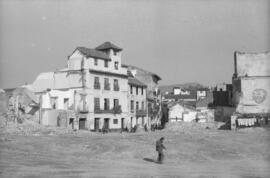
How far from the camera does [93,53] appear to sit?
182 feet

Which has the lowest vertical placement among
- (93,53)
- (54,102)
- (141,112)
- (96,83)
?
(141,112)

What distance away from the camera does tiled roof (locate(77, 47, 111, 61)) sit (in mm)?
54094

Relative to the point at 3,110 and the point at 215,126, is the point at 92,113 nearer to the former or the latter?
the point at 3,110

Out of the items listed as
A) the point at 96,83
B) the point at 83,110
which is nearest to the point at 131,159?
the point at 83,110

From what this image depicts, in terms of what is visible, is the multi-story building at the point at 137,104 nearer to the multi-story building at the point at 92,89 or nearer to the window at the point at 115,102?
the multi-story building at the point at 92,89

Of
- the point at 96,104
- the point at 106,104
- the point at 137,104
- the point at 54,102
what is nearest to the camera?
the point at 54,102

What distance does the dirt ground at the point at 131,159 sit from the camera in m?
18.8

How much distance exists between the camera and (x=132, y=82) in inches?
2470

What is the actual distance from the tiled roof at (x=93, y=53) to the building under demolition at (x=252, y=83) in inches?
812

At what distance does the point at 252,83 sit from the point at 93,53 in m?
24.3

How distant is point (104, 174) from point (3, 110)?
31.0 meters

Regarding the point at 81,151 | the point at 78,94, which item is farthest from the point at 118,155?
the point at 78,94

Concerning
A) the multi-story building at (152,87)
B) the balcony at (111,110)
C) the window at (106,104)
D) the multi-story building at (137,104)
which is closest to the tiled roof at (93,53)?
the window at (106,104)

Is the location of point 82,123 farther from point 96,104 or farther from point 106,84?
point 106,84
